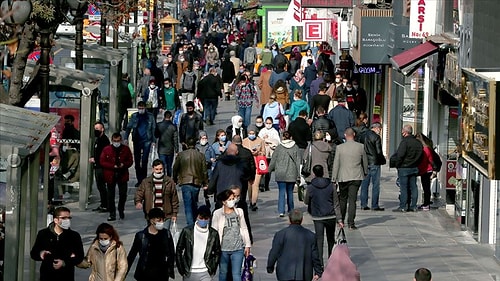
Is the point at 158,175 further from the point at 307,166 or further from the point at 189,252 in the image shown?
the point at 307,166

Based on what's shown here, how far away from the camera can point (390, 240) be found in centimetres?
2406

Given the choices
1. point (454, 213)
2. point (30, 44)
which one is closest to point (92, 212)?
point (30, 44)

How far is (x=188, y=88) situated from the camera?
40344 millimetres

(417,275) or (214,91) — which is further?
(214,91)

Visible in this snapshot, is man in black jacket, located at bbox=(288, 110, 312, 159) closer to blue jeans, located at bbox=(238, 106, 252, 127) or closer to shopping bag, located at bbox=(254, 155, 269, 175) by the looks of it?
shopping bag, located at bbox=(254, 155, 269, 175)

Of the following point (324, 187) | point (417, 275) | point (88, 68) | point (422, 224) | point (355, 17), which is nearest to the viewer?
point (417, 275)

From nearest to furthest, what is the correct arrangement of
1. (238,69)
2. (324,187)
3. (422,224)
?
(324,187)
(422,224)
(238,69)

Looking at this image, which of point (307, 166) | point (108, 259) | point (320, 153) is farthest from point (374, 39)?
point (108, 259)

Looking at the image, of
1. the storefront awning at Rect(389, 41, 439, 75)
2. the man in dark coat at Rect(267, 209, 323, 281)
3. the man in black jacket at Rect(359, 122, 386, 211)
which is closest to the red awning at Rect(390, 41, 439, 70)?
the storefront awning at Rect(389, 41, 439, 75)

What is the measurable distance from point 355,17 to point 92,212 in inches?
544

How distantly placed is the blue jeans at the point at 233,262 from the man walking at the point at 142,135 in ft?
36.5

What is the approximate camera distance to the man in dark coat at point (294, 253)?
17.0 m

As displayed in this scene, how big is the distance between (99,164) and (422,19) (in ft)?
23.8

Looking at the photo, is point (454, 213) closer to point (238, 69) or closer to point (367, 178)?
point (367, 178)
